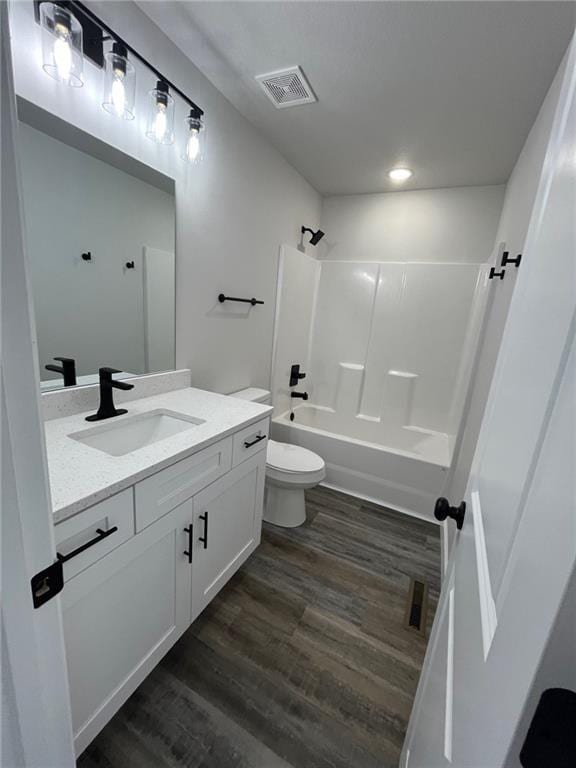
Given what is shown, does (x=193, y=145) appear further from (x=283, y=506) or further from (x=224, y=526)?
(x=283, y=506)

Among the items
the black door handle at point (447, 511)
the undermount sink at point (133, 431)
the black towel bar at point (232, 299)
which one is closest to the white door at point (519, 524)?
the black door handle at point (447, 511)

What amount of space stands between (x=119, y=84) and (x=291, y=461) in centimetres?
198

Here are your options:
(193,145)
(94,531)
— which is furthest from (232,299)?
(94,531)

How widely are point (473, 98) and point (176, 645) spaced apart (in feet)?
9.30

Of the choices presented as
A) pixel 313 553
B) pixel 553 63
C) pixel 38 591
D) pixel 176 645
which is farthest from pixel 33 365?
pixel 553 63

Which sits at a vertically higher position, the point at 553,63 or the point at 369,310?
the point at 553,63

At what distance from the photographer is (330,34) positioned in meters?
1.26

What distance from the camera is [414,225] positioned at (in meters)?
2.69

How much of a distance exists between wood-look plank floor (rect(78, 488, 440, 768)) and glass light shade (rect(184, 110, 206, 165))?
211 cm

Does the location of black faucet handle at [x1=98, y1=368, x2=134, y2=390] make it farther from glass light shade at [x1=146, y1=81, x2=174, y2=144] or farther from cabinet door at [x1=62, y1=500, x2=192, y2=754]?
glass light shade at [x1=146, y1=81, x2=174, y2=144]

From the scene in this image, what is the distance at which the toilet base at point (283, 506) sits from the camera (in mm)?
2064

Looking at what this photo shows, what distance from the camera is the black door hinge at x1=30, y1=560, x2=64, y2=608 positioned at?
448mm

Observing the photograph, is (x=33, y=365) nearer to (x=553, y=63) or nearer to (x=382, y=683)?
(x=382, y=683)

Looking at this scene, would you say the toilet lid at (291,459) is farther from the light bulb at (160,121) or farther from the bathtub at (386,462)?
the light bulb at (160,121)
